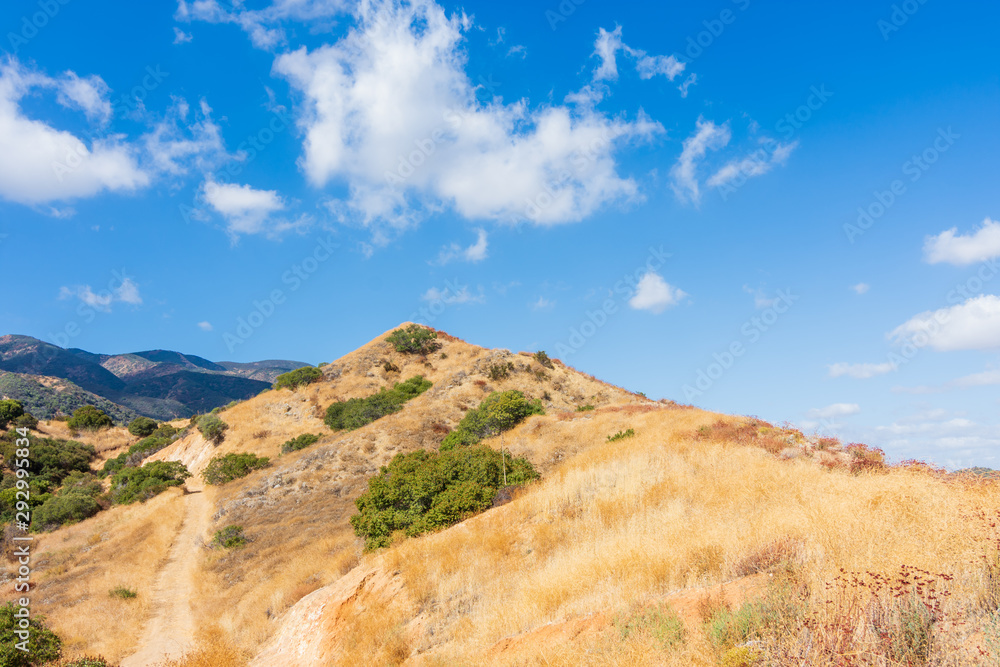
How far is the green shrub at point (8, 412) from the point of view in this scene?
4891 centimetres

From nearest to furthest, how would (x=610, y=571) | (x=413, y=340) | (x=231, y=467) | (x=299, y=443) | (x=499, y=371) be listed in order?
(x=610, y=571) → (x=231, y=467) → (x=299, y=443) → (x=499, y=371) → (x=413, y=340)

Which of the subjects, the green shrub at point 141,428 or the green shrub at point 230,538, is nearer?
the green shrub at point 230,538

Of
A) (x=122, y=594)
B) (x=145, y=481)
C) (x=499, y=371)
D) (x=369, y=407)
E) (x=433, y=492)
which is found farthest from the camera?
(x=499, y=371)

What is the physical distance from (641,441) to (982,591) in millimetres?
12310

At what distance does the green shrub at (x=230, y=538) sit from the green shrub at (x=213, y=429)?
2406 cm

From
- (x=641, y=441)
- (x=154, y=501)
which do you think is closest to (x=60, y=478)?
(x=154, y=501)

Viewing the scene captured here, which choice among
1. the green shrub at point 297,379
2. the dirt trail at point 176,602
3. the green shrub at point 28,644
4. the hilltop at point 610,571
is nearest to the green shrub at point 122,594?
the hilltop at point 610,571

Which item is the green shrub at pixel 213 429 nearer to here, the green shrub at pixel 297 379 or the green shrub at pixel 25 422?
the green shrub at pixel 297 379

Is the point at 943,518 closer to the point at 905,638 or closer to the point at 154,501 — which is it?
the point at 905,638

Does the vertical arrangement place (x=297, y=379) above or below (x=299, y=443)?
above

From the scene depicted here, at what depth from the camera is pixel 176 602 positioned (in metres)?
17.9

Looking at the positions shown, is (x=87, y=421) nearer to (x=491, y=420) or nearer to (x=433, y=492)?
(x=491, y=420)

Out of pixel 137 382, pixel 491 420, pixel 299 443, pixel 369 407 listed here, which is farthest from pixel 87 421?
pixel 137 382

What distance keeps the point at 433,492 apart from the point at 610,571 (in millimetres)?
8900
